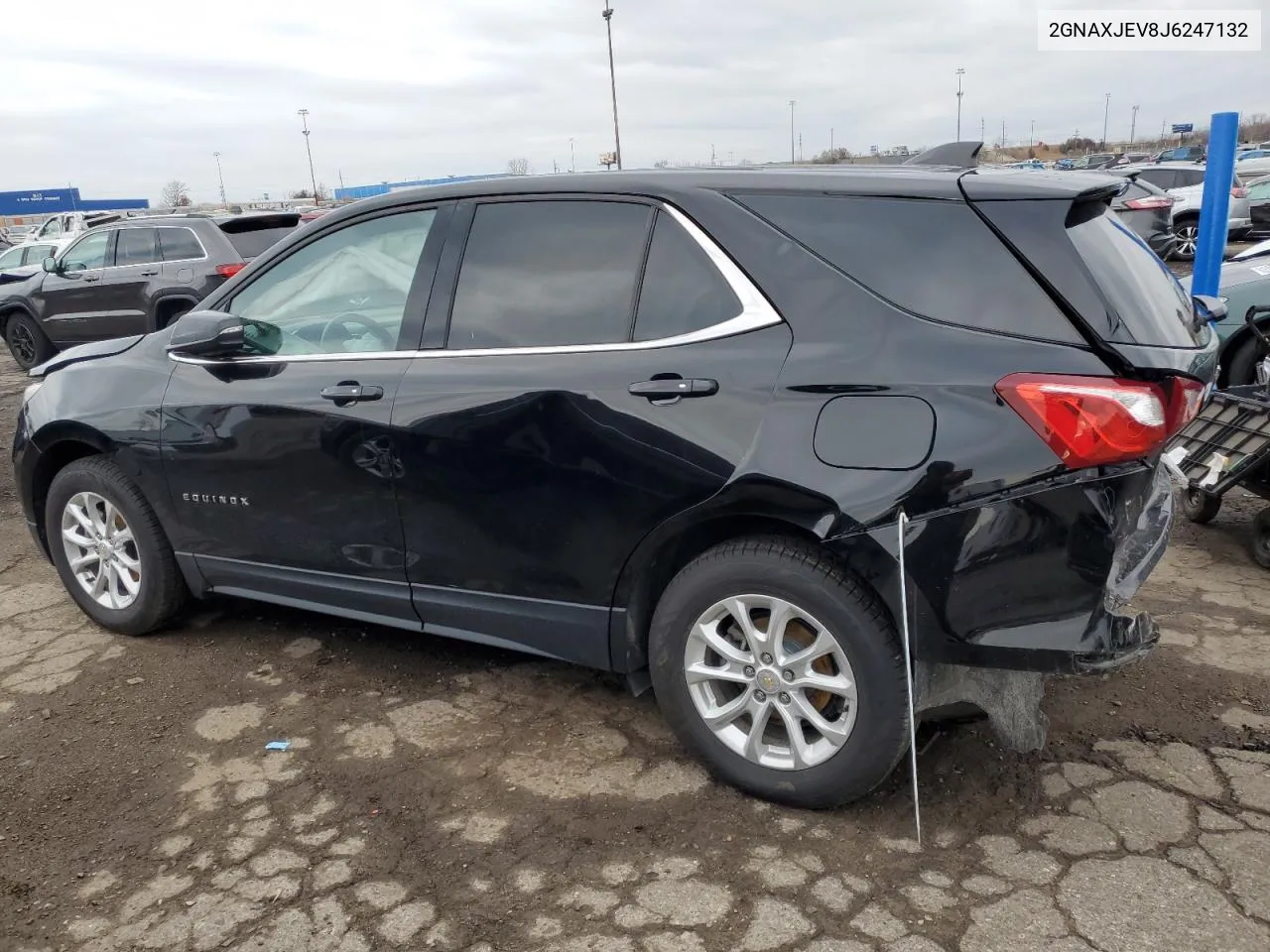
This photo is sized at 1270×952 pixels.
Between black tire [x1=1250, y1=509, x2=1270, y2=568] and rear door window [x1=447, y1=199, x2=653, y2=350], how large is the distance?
11.0 feet

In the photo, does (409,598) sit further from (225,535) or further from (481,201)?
(481,201)

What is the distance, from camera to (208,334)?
11.7 ft

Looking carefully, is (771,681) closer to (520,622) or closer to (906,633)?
(906,633)

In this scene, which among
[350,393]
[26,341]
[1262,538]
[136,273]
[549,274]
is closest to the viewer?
[549,274]

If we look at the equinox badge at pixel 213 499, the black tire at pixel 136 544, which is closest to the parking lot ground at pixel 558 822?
the black tire at pixel 136 544

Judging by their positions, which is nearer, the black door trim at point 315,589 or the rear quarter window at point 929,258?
the rear quarter window at point 929,258

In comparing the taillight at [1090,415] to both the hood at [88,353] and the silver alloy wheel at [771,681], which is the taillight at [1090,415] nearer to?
the silver alloy wheel at [771,681]

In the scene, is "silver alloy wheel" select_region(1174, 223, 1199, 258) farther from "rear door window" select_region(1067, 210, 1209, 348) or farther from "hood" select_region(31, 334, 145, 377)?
"hood" select_region(31, 334, 145, 377)

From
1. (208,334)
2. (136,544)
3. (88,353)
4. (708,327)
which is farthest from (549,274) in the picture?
(88,353)

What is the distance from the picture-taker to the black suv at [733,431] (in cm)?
247

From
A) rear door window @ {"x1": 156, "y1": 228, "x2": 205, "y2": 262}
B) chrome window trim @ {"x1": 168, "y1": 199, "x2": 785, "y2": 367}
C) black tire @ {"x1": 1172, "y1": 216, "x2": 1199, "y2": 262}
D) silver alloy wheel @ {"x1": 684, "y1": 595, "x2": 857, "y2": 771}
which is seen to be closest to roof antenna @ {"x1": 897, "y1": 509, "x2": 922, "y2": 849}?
silver alloy wheel @ {"x1": 684, "y1": 595, "x2": 857, "y2": 771}

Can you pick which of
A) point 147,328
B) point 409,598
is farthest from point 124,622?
point 147,328

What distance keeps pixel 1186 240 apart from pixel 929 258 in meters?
17.5

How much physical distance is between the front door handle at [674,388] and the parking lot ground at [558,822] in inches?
45.5
